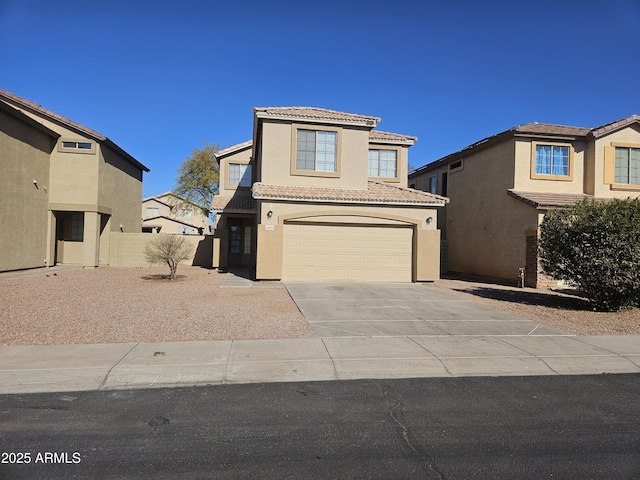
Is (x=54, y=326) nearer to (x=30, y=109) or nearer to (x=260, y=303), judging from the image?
(x=260, y=303)

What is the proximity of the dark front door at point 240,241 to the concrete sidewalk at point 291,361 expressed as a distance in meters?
17.5

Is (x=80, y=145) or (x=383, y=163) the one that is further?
(x=383, y=163)

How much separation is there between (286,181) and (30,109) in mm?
12920

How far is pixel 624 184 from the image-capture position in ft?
59.9

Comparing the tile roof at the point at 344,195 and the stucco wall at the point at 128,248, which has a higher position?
the tile roof at the point at 344,195

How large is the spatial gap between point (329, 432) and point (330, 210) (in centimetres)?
1208

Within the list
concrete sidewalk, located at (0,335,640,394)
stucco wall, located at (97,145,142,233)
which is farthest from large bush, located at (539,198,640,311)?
stucco wall, located at (97,145,142,233)

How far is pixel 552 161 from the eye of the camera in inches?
719

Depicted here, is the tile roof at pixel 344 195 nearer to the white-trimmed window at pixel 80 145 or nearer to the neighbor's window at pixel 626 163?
the neighbor's window at pixel 626 163

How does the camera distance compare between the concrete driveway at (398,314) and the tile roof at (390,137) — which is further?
the tile roof at (390,137)

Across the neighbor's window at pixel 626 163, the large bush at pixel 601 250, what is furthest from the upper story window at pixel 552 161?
the large bush at pixel 601 250

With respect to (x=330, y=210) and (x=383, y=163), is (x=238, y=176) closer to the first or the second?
(x=383, y=163)

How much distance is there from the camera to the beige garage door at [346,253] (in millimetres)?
15859

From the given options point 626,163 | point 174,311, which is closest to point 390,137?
point 626,163
